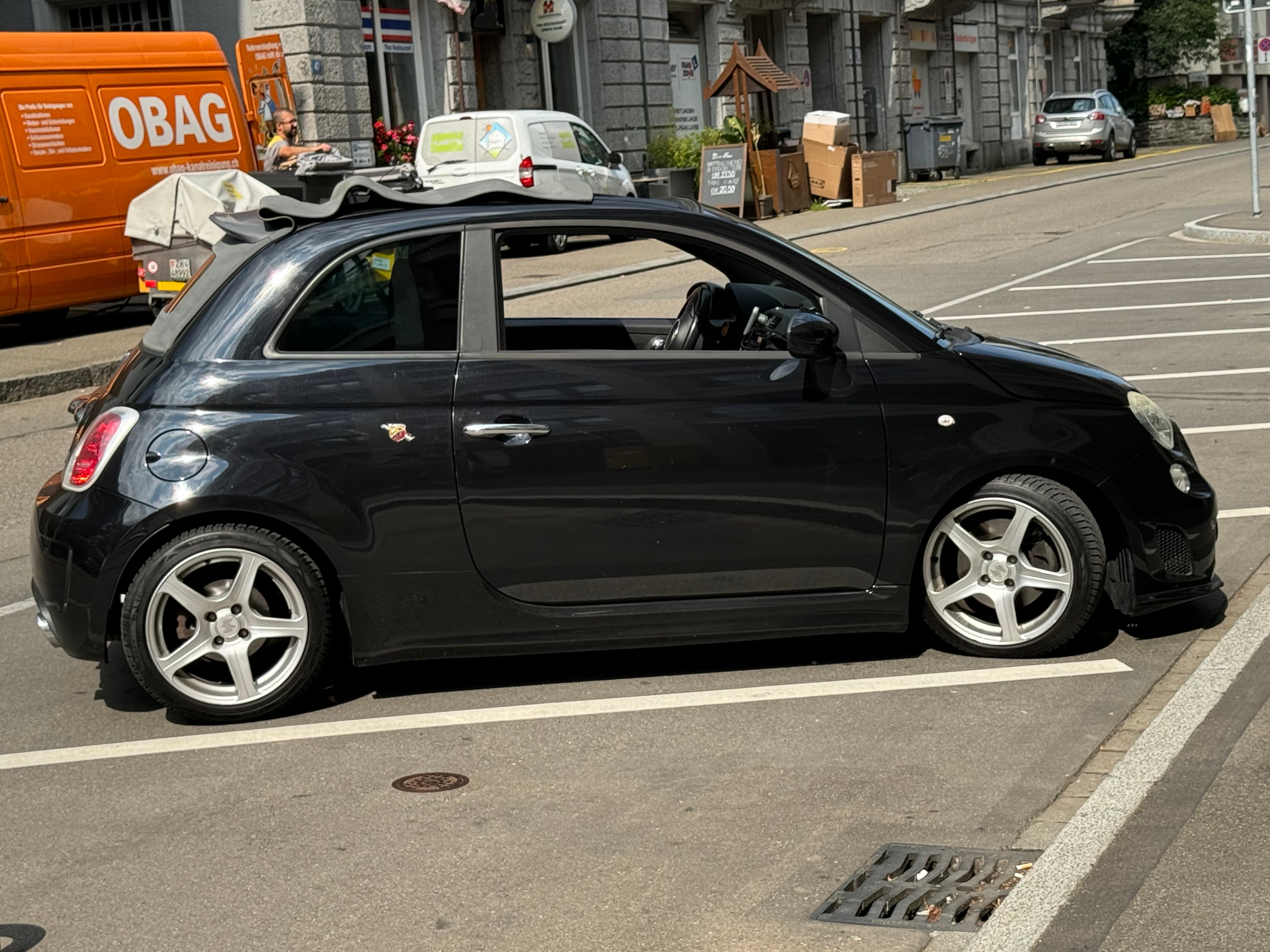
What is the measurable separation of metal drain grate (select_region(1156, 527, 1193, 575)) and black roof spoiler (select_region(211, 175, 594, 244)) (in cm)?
212

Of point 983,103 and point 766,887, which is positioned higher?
point 983,103

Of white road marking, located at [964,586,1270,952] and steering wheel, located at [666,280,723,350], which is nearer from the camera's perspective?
white road marking, located at [964,586,1270,952]

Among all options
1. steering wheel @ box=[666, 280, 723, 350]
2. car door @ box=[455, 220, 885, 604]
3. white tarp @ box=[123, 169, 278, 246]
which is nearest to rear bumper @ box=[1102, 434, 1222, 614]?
car door @ box=[455, 220, 885, 604]

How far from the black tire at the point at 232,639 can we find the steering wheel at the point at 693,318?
136 centimetres

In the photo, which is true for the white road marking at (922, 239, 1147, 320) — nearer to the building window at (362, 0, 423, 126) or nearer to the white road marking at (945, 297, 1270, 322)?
the white road marking at (945, 297, 1270, 322)

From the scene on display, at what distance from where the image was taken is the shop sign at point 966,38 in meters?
48.0

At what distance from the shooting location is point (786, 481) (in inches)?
203

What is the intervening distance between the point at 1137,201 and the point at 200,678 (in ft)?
82.3

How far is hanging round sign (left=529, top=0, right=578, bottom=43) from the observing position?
28.4 metres

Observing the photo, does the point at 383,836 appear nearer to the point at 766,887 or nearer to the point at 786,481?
the point at 766,887

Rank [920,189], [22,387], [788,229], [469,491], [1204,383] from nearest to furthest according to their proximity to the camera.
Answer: [469,491], [1204,383], [22,387], [788,229], [920,189]

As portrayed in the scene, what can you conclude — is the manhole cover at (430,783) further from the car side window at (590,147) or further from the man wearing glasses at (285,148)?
the car side window at (590,147)

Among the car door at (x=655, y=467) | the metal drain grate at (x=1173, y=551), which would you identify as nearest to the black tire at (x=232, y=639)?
the car door at (x=655, y=467)

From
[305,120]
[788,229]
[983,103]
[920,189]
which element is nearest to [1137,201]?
[788,229]
